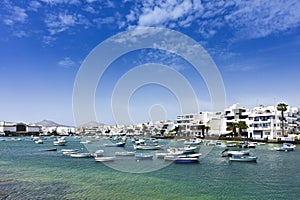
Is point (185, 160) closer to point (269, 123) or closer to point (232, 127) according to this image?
point (269, 123)

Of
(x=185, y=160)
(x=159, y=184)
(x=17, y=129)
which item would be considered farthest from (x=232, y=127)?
(x=17, y=129)

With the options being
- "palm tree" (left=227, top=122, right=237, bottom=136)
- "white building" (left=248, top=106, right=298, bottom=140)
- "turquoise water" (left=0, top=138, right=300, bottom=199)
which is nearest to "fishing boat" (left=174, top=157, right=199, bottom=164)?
"turquoise water" (left=0, top=138, right=300, bottom=199)

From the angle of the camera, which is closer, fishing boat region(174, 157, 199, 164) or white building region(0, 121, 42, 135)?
fishing boat region(174, 157, 199, 164)

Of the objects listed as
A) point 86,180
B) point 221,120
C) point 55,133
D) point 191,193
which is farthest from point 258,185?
point 55,133

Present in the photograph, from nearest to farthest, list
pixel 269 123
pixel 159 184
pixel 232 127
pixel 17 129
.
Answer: pixel 159 184 < pixel 269 123 < pixel 232 127 < pixel 17 129

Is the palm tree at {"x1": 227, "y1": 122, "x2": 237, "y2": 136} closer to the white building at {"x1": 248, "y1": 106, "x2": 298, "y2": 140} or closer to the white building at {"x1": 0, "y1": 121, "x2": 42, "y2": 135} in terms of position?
the white building at {"x1": 248, "y1": 106, "x2": 298, "y2": 140}

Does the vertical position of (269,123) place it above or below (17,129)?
above

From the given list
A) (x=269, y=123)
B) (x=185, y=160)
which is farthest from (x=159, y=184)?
(x=269, y=123)

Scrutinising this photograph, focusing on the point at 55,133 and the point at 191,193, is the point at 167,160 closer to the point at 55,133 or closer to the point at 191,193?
the point at 191,193

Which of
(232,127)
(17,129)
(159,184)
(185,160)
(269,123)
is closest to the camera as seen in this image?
(159,184)

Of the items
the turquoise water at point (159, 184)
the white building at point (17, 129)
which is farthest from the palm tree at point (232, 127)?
the white building at point (17, 129)

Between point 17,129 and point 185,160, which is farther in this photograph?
point 17,129

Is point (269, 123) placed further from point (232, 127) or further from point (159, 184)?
point (159, 184)

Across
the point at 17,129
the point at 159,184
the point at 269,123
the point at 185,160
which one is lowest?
the point at 159,184
